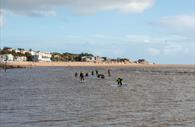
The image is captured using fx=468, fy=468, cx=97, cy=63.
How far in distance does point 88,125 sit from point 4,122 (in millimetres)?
4519

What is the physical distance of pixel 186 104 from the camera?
35.4 m

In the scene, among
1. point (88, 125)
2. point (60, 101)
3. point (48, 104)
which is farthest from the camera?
point (60, 101)

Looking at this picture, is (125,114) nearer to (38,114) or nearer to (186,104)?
(38,114)

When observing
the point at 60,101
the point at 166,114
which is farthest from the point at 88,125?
the point at 60,101

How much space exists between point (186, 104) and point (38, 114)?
40.5 ft

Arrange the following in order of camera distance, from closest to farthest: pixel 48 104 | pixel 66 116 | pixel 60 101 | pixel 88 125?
pixel 88 125 < pixel 66 116 < pixel 48 104 < pixel 60 101

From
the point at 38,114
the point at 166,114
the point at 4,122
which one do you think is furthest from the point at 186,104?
the point at 4,122

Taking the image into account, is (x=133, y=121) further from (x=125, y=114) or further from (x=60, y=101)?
(x=60, y=101)

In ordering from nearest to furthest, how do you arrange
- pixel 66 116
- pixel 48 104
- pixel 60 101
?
1. pixel 66 116
2. pixel 48 104
3. pixel 60 101

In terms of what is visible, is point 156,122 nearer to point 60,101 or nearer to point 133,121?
point 133,121

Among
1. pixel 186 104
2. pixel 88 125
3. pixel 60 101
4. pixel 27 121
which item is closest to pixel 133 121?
pixel 88 125

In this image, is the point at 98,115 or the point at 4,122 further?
the point at 98,115

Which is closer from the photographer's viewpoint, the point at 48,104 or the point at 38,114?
the point at 38,114

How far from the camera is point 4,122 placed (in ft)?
81.5
